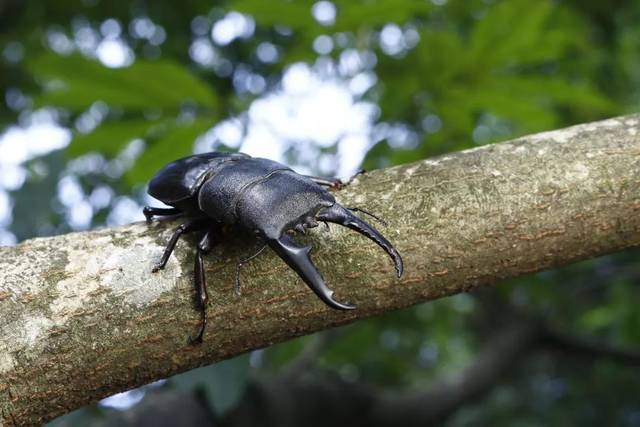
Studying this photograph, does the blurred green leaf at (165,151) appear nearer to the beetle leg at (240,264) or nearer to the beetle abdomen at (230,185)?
the beetle abdomen at (230,185)

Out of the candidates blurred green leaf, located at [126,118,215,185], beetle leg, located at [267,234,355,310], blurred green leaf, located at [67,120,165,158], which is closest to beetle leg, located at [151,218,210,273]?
beetle leg, located at [267,234,355,310]

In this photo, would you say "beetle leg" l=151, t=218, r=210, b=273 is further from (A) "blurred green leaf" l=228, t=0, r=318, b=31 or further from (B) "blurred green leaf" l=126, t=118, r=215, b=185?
(A) "blurred green leaf" l=228, t=0, r=318, b=31

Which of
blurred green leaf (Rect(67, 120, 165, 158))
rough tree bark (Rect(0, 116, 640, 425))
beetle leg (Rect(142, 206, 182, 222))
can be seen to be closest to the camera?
rough tree bark (Rect(0, 116, 640, 425))

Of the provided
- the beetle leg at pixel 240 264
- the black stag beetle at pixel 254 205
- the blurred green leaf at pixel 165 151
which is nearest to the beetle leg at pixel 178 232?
the black stag beetle at pixel 254 205

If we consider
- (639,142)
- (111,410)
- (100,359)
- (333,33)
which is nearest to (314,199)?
(100,359)

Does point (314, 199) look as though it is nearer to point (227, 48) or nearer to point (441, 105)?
point (441, 105)

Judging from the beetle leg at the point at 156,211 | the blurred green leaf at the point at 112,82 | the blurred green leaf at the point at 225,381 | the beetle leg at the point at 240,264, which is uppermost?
the blurred green leaf at the point at 112,82

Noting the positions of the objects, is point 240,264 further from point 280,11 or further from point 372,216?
point 280,11
